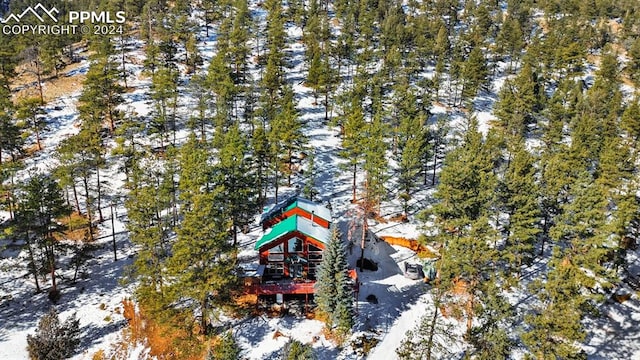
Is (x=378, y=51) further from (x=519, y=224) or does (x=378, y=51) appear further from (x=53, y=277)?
(x=53, y=277)

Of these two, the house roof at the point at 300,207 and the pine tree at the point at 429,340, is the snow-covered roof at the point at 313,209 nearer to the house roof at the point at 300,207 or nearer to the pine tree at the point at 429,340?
the house roof at the point at 300,207

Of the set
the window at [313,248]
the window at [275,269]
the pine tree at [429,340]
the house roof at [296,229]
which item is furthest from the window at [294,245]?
the pine tree at [429,340]

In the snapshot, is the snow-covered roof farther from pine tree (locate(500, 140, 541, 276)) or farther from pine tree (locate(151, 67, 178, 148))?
pine tree (locate(151, 67, 178, 148))

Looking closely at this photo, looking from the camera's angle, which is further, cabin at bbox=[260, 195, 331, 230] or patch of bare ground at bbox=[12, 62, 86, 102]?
patch of bare ground at bbox=[12, 62, 86, 102]

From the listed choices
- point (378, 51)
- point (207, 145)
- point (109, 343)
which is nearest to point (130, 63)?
point (207, 145)

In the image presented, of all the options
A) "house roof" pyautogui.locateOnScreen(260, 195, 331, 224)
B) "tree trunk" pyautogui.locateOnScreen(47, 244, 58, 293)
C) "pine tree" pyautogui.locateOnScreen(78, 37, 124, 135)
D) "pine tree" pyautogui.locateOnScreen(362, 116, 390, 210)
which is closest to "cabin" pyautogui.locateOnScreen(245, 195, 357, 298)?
"house roof" pyautogui.locateOnScreen(260, 195, 331, 224)

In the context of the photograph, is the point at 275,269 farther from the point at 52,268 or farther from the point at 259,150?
the point at 52,268

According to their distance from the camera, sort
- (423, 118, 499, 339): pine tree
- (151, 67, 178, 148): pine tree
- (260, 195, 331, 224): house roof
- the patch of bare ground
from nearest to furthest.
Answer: (423, 118, 499, 339): pine tree → (260, 195, 331, 224): house roof → (151, 67, 178, 148): pine tree → the patch of bare ground
